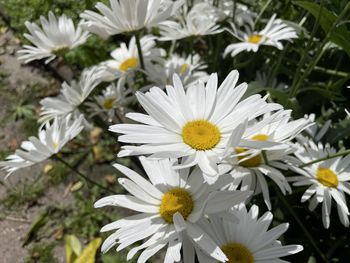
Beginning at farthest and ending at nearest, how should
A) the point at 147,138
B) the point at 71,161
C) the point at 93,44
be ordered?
the point at 93,44, the point at 71,161, the point at 147,138

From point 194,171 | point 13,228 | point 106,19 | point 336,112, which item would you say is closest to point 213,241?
point 194,171

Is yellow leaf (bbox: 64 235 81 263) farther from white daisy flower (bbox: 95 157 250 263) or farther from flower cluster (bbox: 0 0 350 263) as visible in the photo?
white daisy flower (bbox: 95 157 250 263)

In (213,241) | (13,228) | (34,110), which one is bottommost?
(13,228)

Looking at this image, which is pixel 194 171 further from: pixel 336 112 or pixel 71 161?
pixel 71 161

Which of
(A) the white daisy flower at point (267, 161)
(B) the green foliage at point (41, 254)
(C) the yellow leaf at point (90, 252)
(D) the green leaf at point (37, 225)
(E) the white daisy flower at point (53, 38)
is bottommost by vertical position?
(B) the green foliage at point (41, 254)

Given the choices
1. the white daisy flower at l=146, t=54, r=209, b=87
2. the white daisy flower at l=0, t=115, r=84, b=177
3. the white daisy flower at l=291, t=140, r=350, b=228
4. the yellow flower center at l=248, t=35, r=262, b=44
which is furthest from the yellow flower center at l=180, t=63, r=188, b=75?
the white daisy flower at l=291, t=140, r=350, b=228

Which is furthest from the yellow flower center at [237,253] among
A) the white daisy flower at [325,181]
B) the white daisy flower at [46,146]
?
the white daisy flower at [46,146]

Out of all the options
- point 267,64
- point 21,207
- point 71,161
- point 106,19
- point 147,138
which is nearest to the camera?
point 147,138

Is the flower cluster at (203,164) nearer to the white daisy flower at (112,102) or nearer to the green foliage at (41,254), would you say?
the white daisy flower at (112,102)
